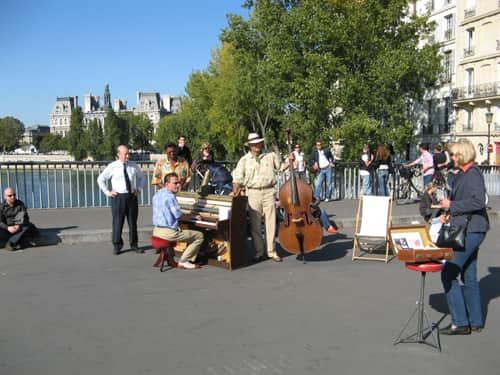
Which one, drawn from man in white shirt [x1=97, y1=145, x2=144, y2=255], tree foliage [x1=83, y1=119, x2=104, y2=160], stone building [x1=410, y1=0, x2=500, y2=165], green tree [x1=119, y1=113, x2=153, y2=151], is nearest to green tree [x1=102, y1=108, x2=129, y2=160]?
tree foliage [x1=83, y1=119, x2=104, y2=160]

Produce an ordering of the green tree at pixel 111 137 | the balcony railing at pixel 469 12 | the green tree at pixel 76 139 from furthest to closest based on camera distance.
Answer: the green tree at pixel 76 139, the green tree at pixel 111 137, the balcony railing at pixel 469 12

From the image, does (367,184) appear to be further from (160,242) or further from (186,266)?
(160,242)

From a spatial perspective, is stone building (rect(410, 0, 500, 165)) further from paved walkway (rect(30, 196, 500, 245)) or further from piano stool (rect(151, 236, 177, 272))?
piano stool (rect(151, 236, 177, 272))

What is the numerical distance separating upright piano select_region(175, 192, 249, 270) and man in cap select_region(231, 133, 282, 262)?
0.32m

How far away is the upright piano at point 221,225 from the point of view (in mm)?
8219

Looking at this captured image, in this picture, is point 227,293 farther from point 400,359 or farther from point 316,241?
point 400,359

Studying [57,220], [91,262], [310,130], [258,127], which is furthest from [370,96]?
[258,127]

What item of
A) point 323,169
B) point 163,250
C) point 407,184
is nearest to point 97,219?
point 163,250

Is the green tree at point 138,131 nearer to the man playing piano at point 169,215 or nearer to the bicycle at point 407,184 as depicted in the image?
the bicycle at point 407,184

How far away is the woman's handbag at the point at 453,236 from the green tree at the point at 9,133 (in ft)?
601

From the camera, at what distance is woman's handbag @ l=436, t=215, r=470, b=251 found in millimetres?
4973

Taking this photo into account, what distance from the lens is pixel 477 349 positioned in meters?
4.94

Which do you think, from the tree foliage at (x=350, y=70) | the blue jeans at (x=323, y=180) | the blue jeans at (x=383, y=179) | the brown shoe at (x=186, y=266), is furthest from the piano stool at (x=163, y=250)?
the tree foliage at (x=350, y=70)

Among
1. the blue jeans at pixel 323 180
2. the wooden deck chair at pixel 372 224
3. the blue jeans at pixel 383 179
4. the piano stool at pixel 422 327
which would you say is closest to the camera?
the piano stool at pixel 422 327
